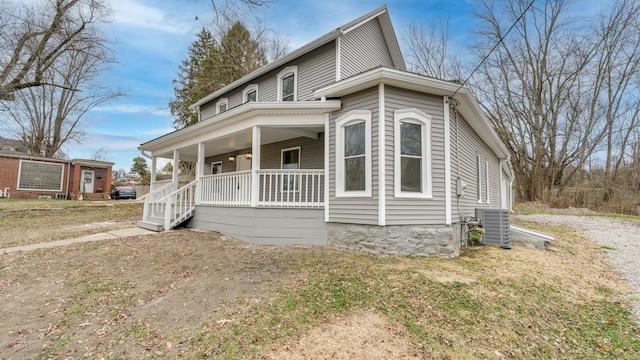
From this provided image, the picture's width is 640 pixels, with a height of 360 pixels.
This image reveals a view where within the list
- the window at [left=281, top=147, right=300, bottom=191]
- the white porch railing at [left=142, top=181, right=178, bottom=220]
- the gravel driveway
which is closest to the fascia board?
the window at [left=281, top=147, right=300, bottom=191]

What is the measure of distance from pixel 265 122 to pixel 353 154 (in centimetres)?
231

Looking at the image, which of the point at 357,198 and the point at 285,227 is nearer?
the point at 357,198

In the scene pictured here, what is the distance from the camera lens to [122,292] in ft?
13.3

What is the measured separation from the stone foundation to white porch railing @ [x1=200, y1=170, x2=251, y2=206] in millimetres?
2519

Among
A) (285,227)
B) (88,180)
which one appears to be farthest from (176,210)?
(88,180)

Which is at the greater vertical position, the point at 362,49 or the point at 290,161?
the point at 362,49

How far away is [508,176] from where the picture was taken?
59.3ft

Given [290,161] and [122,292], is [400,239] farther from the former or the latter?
[290,161]

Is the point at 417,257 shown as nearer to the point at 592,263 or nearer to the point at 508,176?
the point at 592,263

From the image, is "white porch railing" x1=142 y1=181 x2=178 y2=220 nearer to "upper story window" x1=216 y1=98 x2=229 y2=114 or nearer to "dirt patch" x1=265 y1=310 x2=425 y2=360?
"upper story window" x1=216 y1=98 x2=229 y2=114

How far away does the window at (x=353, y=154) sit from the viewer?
19.8ft

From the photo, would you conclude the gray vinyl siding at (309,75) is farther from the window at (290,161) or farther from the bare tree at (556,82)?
the bare tree at (556,82)

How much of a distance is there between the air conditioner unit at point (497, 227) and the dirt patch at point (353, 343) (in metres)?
5.67

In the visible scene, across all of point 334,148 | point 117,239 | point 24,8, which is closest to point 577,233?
point 334,148
